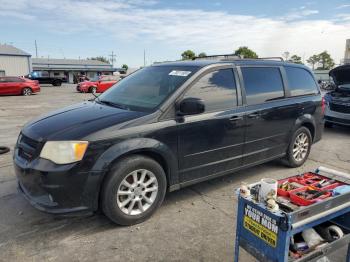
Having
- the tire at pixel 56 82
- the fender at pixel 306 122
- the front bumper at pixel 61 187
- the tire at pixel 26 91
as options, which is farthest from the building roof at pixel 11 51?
the front bumper at pixel 61 187

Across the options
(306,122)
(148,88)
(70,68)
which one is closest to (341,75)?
(306,122)

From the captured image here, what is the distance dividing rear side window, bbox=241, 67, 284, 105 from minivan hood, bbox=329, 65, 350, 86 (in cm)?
470

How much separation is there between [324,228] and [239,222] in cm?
→ 75

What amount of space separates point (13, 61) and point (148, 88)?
155 ft

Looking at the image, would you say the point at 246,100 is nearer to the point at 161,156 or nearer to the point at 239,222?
the point at 161,156

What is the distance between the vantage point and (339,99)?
852cm

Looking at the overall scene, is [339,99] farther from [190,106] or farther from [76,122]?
[76,122]

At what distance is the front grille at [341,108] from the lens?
8.30 m

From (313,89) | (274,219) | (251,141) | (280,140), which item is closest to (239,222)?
(274,219)

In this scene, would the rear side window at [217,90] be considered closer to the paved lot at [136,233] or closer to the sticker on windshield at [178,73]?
the sticker on windshield at [178,73]

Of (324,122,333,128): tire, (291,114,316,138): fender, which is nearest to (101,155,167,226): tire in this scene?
(291,114,316,138): fender

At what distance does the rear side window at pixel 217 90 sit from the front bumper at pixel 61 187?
1534 mm

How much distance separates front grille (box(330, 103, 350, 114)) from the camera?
8297 millimetres

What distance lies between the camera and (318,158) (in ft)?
20.0
